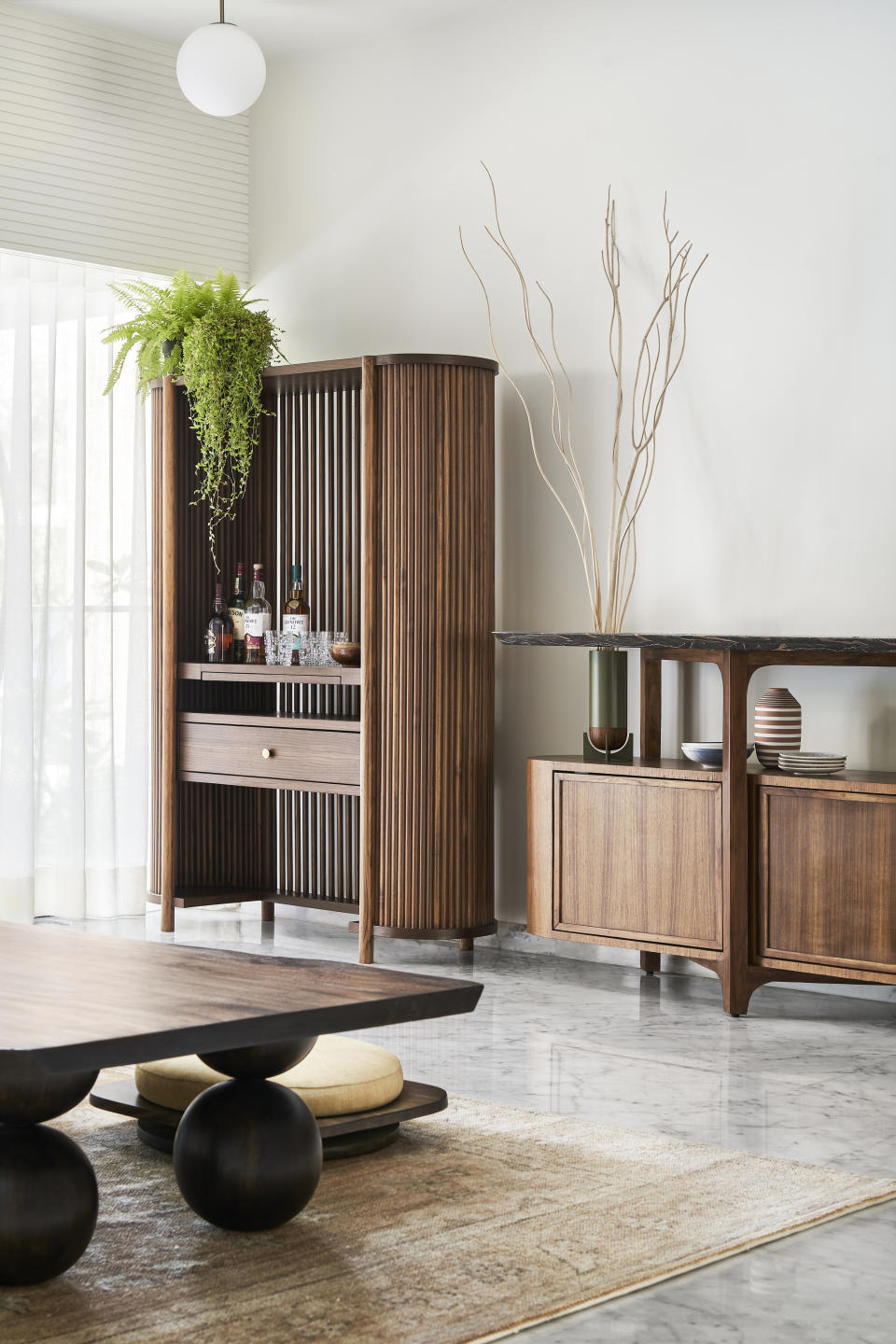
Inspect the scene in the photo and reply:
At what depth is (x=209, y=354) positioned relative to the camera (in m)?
5.39

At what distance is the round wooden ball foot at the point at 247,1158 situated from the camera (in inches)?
96.4

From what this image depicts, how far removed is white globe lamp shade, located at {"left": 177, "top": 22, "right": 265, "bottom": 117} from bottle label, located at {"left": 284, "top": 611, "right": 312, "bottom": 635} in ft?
5.64

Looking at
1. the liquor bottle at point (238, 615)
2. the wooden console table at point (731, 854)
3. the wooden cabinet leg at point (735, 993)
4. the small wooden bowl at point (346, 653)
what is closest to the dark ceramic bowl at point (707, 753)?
the wooden console table at point (731, 854)

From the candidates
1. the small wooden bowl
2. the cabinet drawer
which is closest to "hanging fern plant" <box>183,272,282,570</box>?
the small wooden bowl

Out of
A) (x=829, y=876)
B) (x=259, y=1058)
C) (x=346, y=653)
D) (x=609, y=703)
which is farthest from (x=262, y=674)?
(x=259, y=1058)

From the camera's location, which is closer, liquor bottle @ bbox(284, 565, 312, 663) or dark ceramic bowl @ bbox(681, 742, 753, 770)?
dark ceramic bowl @ bbox(681, 742, 753, 770)

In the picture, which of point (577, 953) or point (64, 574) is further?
point (64, 574)

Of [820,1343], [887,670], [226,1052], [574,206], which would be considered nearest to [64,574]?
[574,206]

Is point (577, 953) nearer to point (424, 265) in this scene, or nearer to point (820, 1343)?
point (424, 265)

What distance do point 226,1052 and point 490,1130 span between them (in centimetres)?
82

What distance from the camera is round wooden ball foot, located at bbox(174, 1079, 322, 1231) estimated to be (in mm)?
2449

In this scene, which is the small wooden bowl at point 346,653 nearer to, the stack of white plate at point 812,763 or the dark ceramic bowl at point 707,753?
the dark ceramic bowl at point 707,753

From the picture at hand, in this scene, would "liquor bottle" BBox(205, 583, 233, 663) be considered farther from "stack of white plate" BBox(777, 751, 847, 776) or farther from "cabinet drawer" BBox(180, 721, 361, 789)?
"stack of white plate" BBox(777, 751, 847, 776)

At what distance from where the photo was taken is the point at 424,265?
575 centimetres
